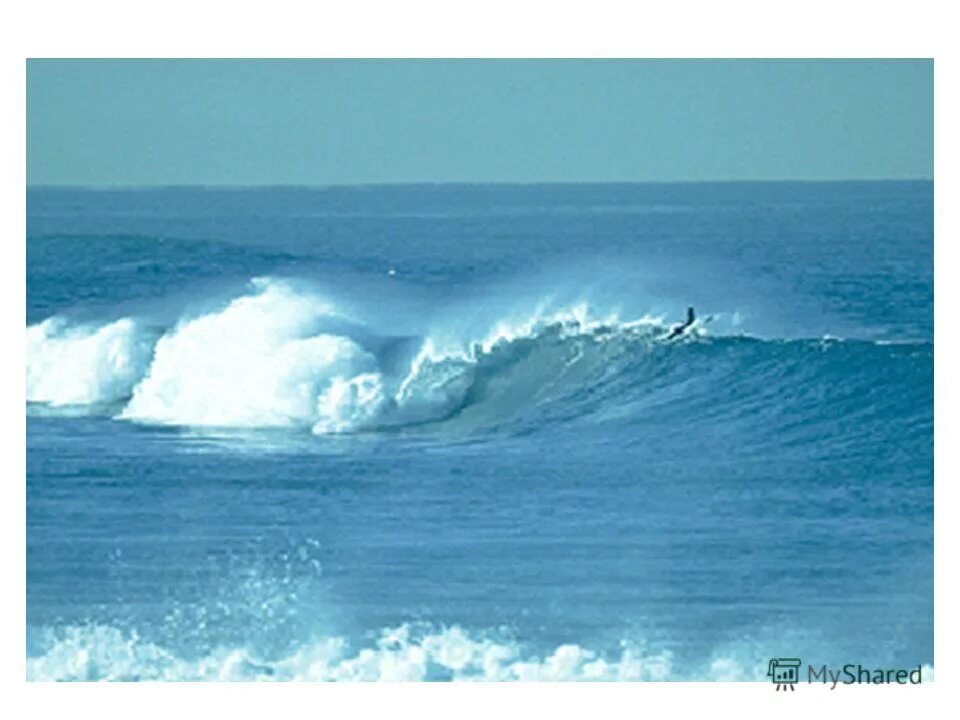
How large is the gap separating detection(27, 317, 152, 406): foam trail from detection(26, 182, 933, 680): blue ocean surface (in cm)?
2

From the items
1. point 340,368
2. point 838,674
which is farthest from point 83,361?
point 838,674

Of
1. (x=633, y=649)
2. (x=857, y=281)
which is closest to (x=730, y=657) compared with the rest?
(x=633, y=649)

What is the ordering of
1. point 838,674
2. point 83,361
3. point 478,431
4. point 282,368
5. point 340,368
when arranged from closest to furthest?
1. point 838,674
2. point 83,361
3. point 478,431
4. point 340,368
5. point 282,368

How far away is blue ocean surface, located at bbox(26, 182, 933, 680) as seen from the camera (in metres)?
11.6

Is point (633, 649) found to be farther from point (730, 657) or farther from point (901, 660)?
point (901, 660)

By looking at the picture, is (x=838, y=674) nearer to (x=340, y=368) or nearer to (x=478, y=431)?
(x=478, y=431)

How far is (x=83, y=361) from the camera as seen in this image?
1255cm

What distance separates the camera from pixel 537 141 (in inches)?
503

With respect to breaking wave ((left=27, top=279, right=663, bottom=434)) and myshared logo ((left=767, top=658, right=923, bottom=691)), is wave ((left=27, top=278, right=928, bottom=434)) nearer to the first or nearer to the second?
breaking wave ((left=27, top=279, right=663, bottom=434))

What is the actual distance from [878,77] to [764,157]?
0.87 m

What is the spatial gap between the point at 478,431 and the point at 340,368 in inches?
36.3

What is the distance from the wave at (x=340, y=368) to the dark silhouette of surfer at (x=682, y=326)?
61 mm

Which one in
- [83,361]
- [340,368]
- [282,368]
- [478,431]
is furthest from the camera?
[282,368]

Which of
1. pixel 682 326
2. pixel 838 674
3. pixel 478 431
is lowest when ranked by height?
pixel 838 674
